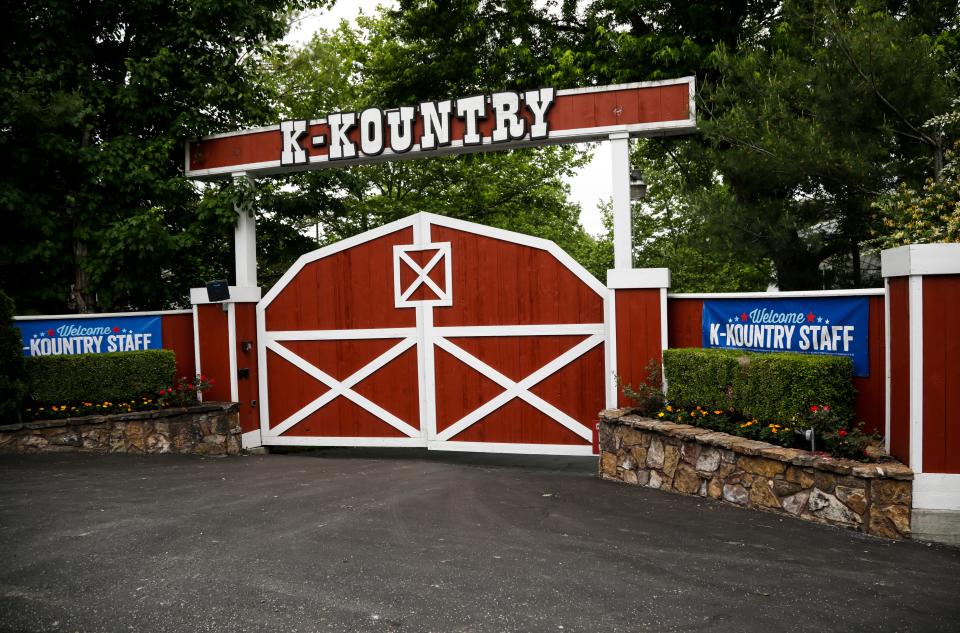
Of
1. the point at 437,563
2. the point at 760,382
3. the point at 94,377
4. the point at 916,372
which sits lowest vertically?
the point at 437,563

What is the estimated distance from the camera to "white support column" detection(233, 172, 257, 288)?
31.2ft

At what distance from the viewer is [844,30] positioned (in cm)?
766

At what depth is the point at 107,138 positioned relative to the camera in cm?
1110

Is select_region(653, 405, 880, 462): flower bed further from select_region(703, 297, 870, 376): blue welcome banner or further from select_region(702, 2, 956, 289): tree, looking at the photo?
select_region(702, 2, 956, 289): tree

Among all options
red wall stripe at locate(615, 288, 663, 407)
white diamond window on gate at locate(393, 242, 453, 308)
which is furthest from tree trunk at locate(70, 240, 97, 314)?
red wall stripe at locate(615, 288, 663, 407)

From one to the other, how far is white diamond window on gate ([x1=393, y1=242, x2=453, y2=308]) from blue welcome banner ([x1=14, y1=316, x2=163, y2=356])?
136 inches

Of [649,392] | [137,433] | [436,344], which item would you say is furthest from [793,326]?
[137,433]

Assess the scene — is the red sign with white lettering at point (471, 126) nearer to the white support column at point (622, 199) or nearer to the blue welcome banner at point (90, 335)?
the white support column at point (622, 199)

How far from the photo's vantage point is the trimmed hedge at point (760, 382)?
558cm

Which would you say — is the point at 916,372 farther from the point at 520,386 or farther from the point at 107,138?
the point at 107,138

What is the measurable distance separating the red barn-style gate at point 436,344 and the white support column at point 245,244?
484 mm

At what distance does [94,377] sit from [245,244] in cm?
255

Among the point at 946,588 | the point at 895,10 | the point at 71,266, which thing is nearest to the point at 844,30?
the point at 895,10

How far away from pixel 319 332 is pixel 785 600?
6.62m
